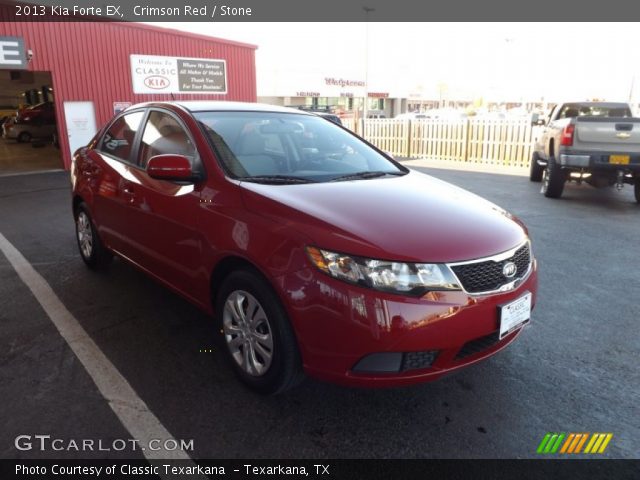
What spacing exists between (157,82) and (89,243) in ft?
39.5

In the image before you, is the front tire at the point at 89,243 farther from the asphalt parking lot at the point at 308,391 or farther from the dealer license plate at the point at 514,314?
the dealer license plate at the point at 514,314

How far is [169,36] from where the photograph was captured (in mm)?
15203

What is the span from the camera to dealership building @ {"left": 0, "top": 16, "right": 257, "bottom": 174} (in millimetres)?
12508

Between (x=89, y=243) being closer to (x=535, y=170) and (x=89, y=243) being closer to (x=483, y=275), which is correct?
(x=483, y=275)

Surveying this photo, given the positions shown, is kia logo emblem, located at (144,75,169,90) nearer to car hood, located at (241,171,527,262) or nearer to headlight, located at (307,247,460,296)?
car hood, located at (241,171,527,262)

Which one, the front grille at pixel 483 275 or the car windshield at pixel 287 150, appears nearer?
the front grille at pixel 483 275

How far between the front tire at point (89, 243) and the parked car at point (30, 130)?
18.2 metres

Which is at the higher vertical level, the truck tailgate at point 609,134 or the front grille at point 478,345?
the truck tailgate at point 609,134

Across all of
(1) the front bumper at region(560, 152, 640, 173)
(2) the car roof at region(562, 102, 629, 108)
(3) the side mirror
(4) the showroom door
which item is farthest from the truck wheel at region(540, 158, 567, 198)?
(4) the showroom door

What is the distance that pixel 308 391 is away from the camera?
2.73m

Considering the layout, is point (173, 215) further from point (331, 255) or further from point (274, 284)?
point (331, 255)

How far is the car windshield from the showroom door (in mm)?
12038

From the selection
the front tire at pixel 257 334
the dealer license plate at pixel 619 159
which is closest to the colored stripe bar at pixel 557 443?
the front tire at pixel 257 334

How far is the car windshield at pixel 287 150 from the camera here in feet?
9.85
